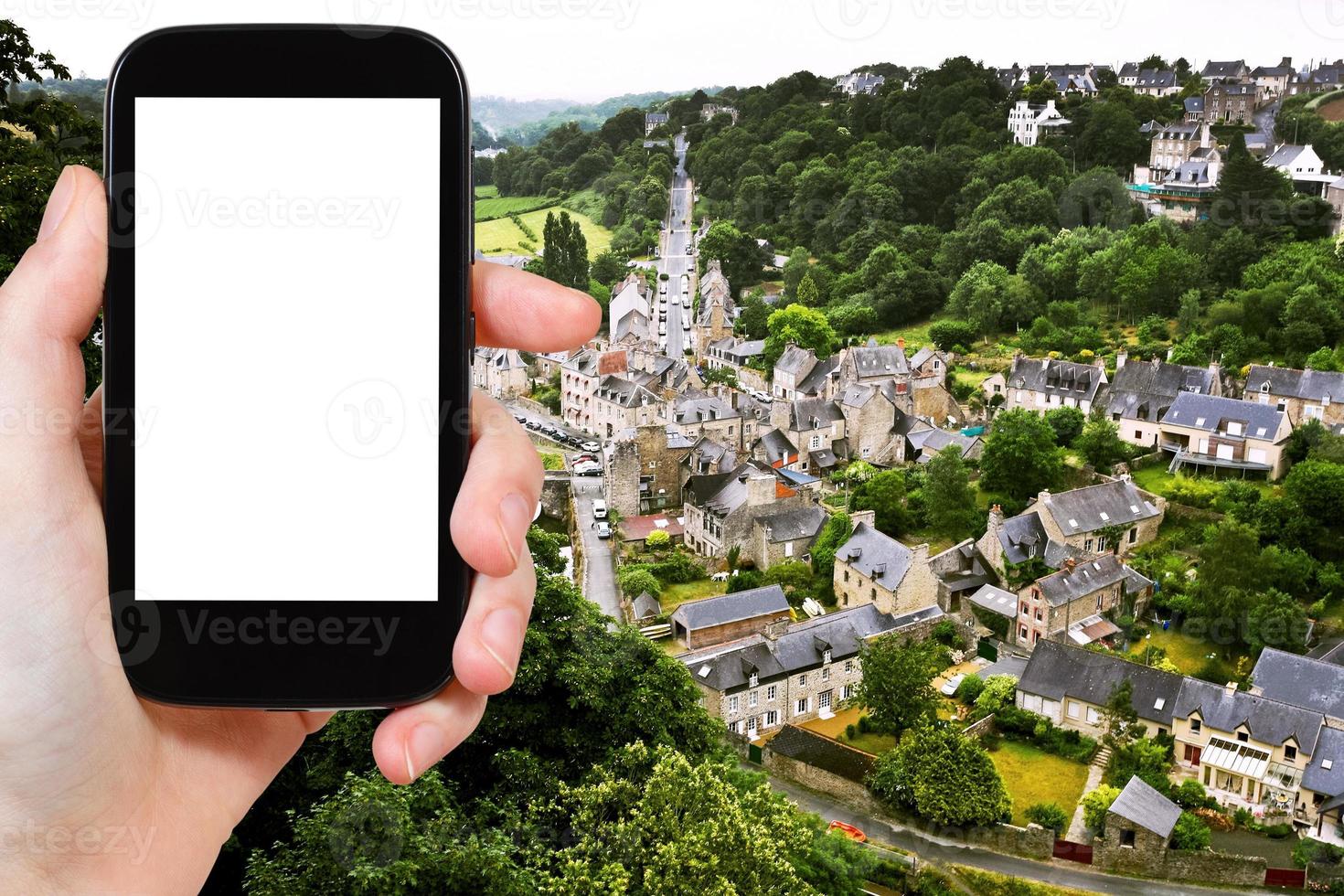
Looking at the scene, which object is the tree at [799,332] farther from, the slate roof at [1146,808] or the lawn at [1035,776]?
the slate roof at [1146,808]

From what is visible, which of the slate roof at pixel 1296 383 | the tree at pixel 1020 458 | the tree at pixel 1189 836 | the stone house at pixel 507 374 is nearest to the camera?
the tree at pixel 1189 836

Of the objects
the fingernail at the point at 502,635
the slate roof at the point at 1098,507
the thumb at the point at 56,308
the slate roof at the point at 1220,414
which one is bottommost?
the slate roof at the point at 1098,507

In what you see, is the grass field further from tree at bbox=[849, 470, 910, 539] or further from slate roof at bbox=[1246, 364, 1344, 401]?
slate roof at bbox=[1246, 364, 1344, 401]

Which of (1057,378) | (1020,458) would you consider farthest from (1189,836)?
(1057,378)

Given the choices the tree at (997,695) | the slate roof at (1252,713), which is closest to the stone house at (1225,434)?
the slate roof at (1252,713)

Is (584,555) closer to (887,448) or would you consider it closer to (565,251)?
(887,448)

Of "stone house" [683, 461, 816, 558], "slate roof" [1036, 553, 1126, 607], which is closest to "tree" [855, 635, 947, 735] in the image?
"slate roof" [1036, 553, 1126, 607]
